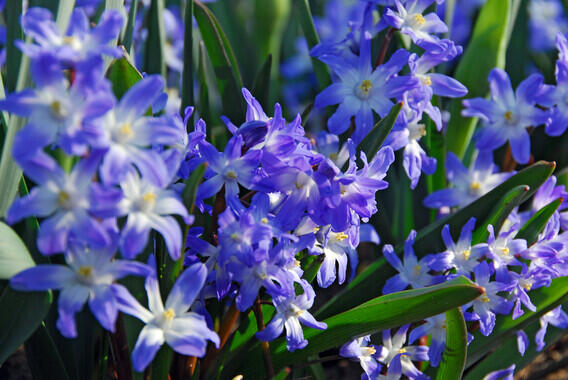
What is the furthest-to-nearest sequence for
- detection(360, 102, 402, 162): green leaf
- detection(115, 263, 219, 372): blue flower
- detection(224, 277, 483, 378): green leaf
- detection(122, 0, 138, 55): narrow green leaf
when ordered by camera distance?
detection(122, 0, 138, 55): narrow green leaf, detection(360, 102, 402, 162): green leaf, detection(224, 277, 483, 378): green leaf, detection(115, 263, 219, 372): blue flower

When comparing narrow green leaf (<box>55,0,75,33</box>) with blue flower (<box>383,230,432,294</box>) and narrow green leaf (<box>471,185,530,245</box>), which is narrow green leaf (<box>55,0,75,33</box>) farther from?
narrow green leaf (<box>471,185,530,245</box>)

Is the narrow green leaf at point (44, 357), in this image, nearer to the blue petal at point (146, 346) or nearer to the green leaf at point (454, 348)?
the blue petal at point (146, 346)

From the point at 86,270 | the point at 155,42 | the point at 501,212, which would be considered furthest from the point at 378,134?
the point at 155,42

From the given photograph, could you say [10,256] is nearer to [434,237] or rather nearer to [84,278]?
[84,278]

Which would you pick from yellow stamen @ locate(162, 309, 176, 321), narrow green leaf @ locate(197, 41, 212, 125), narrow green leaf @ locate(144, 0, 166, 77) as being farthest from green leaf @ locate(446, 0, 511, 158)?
yellow stamen @ locate(162, 309, 176, 321)

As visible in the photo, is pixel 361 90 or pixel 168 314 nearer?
pixel 168 314

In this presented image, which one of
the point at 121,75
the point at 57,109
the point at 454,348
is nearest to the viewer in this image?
the point at 57,109
